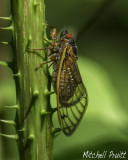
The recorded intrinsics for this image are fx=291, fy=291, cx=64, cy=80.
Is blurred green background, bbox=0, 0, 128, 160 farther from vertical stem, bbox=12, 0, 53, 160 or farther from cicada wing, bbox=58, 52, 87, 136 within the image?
vertical stem, bbox=12, 0, 53, 160

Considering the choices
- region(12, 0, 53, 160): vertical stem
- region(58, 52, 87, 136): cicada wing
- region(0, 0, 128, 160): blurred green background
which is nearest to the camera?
region(12, 0, 53, 160): vertical stem

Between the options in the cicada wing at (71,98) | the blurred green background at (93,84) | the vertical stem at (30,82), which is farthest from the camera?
the blurred green background at (93,84)

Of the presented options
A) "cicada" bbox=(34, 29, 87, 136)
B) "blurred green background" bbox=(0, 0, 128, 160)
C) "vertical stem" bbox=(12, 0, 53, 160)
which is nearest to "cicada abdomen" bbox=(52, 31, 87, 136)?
"cicada" bbox=(34, 29, 87, 136)

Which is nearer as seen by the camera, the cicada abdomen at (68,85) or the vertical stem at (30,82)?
the vertical stem at (30,82)

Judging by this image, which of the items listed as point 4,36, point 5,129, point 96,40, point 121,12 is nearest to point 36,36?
point 5,129

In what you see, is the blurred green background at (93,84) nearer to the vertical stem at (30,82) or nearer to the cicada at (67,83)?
the cicada at (67,83)

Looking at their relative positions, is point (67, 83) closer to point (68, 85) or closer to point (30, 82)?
point (68, 85)

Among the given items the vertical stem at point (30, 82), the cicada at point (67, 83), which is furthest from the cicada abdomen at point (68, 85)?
the vertical stem at point (30, 82)
